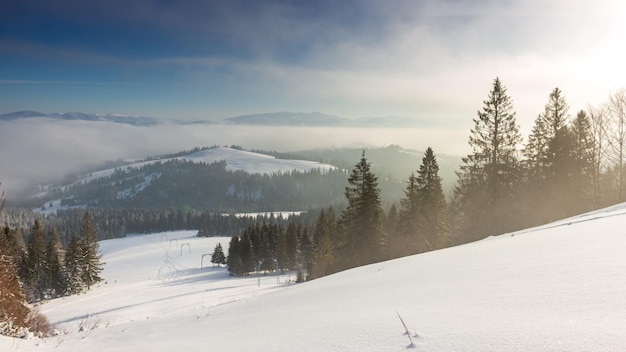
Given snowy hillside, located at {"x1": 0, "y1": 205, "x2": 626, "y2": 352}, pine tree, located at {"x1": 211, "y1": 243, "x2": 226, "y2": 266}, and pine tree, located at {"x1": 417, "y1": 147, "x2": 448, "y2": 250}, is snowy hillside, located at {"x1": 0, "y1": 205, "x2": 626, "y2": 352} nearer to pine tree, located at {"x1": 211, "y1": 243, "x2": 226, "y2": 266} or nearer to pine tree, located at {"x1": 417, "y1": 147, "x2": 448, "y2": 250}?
pine tree, located at {"x1": 417, "y1": 147, "x2": 448, "y2": 250}

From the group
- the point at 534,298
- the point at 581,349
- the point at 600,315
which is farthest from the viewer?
the point at 534,298

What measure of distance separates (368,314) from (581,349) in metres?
2.89

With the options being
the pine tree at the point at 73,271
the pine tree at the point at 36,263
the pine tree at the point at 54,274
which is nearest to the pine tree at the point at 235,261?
the pine tree at the point at 73,271

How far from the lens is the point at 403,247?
101ft

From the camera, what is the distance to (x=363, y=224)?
30047 millimetres

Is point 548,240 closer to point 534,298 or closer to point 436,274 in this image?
point 436,274

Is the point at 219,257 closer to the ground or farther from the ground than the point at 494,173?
closer to the ground

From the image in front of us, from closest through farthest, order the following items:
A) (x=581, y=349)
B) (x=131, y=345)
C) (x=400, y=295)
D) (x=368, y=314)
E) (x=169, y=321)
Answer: (x=581, y=349)
(x=368, y=314)
(x=400, y=295)
(x=131, y=345)
(x=169, y=321)

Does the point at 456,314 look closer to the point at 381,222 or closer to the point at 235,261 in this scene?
the point at 381,222

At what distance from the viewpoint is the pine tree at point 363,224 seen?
29.8 metres

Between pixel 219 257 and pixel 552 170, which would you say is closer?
pixel 552 170

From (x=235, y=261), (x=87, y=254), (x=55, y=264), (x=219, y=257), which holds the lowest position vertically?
(x=219, y=257)

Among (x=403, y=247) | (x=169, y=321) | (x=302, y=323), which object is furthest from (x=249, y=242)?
(x=302, y=323)

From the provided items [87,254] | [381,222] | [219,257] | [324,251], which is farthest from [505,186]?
[219,257]
